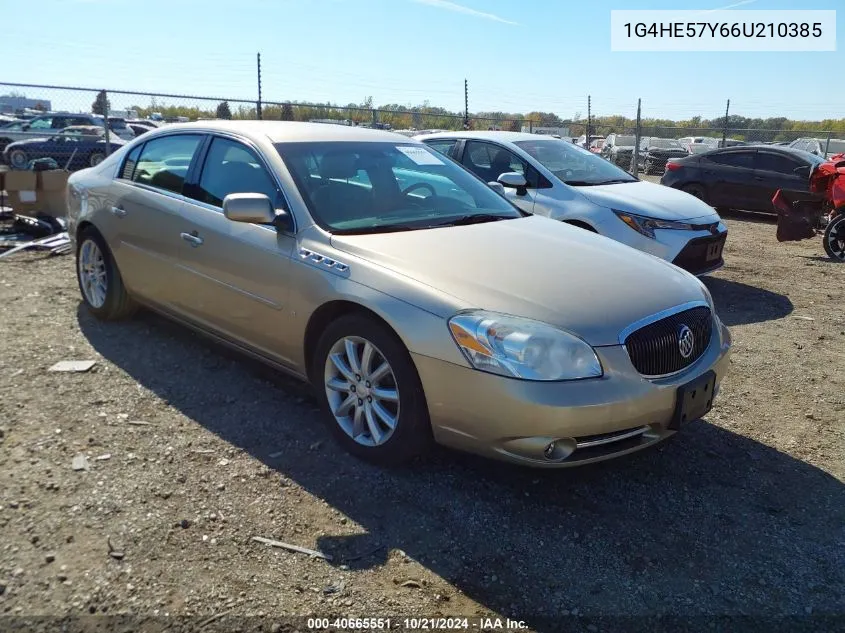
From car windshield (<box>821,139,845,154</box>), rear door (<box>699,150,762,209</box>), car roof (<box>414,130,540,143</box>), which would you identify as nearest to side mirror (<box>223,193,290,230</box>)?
car roof (<box>414,130,540,143</box>)

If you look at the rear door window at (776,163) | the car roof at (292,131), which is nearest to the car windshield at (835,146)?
the rear door window at (776,163)

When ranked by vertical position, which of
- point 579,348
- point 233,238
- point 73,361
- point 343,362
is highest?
point 233,238

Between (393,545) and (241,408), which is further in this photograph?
(241,408)

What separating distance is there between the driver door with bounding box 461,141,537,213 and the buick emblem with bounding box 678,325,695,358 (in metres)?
3.97

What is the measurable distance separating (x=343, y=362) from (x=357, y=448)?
42 cm

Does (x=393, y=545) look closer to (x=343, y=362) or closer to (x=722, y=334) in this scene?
(x=343, y=362)

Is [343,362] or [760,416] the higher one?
[343,362]

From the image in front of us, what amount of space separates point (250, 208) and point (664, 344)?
2.10 metres

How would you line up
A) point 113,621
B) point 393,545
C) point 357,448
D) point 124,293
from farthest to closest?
point 124,293, point 357,448, point 393,545, point 113,621

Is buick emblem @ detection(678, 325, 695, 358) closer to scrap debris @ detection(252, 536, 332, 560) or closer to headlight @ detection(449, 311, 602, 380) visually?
headlight @ detection(449, 311, 602, 380)

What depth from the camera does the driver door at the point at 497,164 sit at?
23.4 ft

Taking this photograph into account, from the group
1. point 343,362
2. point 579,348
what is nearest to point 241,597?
point 343,362

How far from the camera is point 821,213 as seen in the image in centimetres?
995

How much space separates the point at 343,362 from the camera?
3.47 m
